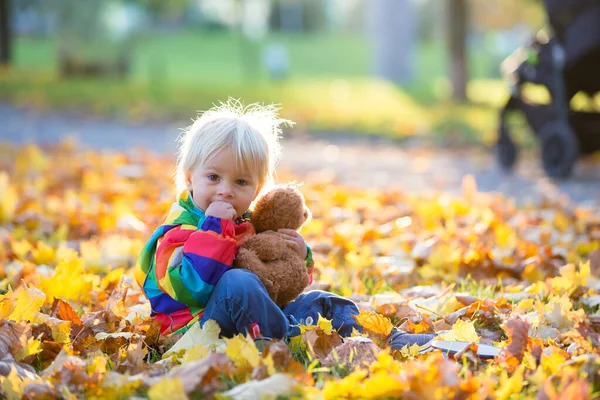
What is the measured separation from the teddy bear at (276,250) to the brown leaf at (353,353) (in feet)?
1.04

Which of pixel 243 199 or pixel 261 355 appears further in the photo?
pixel 243 199

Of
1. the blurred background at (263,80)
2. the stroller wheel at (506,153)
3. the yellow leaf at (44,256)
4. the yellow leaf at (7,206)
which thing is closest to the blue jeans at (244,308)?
the yellow leaf at (44,256)

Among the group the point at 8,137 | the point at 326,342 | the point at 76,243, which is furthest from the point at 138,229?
the point at 8,137

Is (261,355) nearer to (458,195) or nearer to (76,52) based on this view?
(458,195)

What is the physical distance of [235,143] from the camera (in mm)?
2697

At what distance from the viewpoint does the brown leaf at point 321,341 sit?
8.48 ft

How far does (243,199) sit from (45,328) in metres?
0.76

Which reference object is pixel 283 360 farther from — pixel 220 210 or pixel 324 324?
pixel 220 210

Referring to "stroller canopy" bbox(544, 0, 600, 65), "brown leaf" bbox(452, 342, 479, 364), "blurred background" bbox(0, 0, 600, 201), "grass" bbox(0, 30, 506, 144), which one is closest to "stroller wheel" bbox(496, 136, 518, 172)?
"blurred background" bbox(0, 0, 600, 201)

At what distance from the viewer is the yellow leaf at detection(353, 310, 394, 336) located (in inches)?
106

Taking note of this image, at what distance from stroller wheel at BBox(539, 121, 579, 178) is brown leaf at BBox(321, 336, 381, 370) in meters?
5.05

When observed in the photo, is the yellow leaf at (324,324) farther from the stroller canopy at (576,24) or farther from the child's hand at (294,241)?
the stroller canopy at (576,24)

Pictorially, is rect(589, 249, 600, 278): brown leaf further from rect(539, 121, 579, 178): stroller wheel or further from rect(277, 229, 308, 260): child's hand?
rect(539, 121, 579, 178): stroller wheel

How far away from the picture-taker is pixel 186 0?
27547mm
